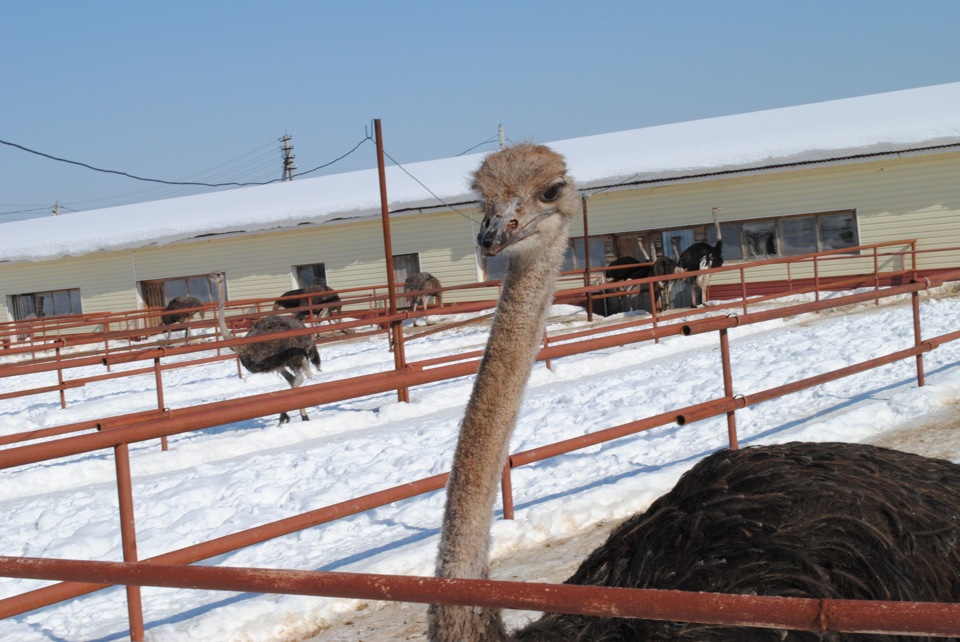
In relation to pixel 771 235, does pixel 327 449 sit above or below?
below

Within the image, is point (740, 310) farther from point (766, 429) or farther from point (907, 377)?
point (766, 429)

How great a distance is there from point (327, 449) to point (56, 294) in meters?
22.8

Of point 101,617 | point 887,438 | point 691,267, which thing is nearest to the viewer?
point 101,617

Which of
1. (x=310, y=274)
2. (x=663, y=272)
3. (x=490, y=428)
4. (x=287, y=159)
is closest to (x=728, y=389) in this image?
(x=490, y=428)

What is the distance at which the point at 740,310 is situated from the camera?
17.1 metres

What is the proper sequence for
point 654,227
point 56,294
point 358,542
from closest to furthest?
1. point 358,542
2. point 654,227
3. point 56,294

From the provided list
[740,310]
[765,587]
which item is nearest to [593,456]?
[765,587]

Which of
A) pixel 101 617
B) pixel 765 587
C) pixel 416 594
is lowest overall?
pixel 101 617

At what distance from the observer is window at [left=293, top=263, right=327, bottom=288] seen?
1002 inches

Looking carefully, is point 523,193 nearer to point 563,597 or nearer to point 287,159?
point 563,597

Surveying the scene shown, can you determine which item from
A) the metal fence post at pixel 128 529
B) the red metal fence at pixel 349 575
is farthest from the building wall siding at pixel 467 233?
the metal fence post at pixel 128 529

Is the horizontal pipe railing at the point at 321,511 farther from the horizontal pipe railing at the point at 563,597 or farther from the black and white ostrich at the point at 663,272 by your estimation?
the black and white ostrich at the point at 663,272

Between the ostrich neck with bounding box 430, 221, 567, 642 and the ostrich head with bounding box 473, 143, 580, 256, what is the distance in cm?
5

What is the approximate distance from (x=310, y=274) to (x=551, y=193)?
23.2 meters
